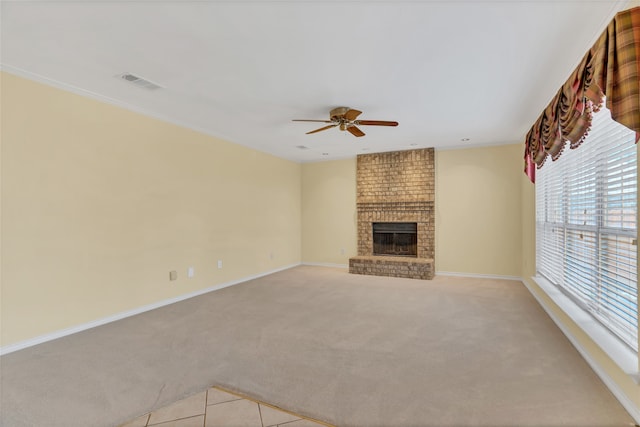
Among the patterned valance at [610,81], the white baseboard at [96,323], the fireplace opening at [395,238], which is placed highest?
the patterned valance at [610,81]

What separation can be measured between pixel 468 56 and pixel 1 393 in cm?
419

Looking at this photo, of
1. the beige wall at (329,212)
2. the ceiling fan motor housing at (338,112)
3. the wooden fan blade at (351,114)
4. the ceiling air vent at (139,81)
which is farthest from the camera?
the beige wall at (329,212)

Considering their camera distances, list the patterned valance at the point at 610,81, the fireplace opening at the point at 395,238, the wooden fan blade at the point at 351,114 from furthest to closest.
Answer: the fireplace opening at the point at 395,238
the wooden fan blade at the point at 351,114
the patterned valance at the point at 610,81

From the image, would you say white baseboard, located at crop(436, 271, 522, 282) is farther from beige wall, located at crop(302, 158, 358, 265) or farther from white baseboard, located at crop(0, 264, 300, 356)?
white baseboard, located at crop(0, 264, 300, 356)

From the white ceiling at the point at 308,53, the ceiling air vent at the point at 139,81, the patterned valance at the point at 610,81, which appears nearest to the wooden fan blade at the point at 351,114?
the white ceiling at the point at 308,53

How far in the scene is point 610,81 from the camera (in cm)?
159

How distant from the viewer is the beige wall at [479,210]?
5.42m

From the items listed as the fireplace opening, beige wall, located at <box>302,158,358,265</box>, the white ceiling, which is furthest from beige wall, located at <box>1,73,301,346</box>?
the fireplace opening

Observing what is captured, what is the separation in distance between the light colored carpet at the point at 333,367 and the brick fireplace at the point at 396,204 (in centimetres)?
179

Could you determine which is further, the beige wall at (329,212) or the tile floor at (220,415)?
the beige wall at (329,212)

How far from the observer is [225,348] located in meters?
2.73

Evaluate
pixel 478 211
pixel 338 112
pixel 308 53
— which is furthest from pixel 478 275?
pixel 308 53

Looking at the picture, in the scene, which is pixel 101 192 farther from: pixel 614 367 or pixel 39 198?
pixel 614 367

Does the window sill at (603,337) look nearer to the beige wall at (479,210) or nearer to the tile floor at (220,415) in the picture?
the tile floor at (220,415)
